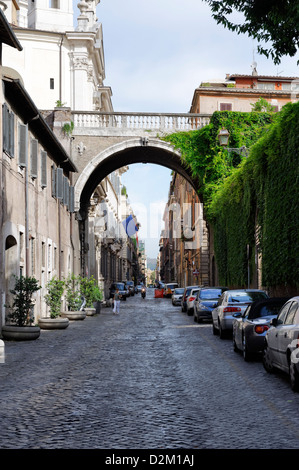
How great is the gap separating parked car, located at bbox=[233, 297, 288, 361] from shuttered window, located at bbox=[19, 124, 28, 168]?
1161 centimetres

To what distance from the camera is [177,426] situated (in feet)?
25.0

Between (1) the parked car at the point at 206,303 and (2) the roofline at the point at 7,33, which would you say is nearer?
(2) the roofline at the point at 7,33

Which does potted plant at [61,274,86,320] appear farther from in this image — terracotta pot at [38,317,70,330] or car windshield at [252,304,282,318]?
car windshield at [252,304,282,318]

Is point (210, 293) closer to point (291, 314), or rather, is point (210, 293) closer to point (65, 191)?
point (65, 191)

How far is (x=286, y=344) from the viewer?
1062cm

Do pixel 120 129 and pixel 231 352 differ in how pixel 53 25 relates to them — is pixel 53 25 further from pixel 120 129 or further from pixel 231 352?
pixel 231 352

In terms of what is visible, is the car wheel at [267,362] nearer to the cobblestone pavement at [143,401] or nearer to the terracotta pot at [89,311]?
the cobblestone pavement at [143,401]

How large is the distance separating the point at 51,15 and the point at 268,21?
45.6 meters

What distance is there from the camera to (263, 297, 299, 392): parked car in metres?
10.1

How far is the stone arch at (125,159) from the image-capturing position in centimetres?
4197

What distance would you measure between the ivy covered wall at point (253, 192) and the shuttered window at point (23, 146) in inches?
326

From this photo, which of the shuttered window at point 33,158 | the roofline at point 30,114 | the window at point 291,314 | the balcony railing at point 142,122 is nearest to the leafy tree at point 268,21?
the window at point 291,314

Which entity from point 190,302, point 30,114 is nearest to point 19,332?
point 30,114

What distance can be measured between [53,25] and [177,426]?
51612 millimetres
